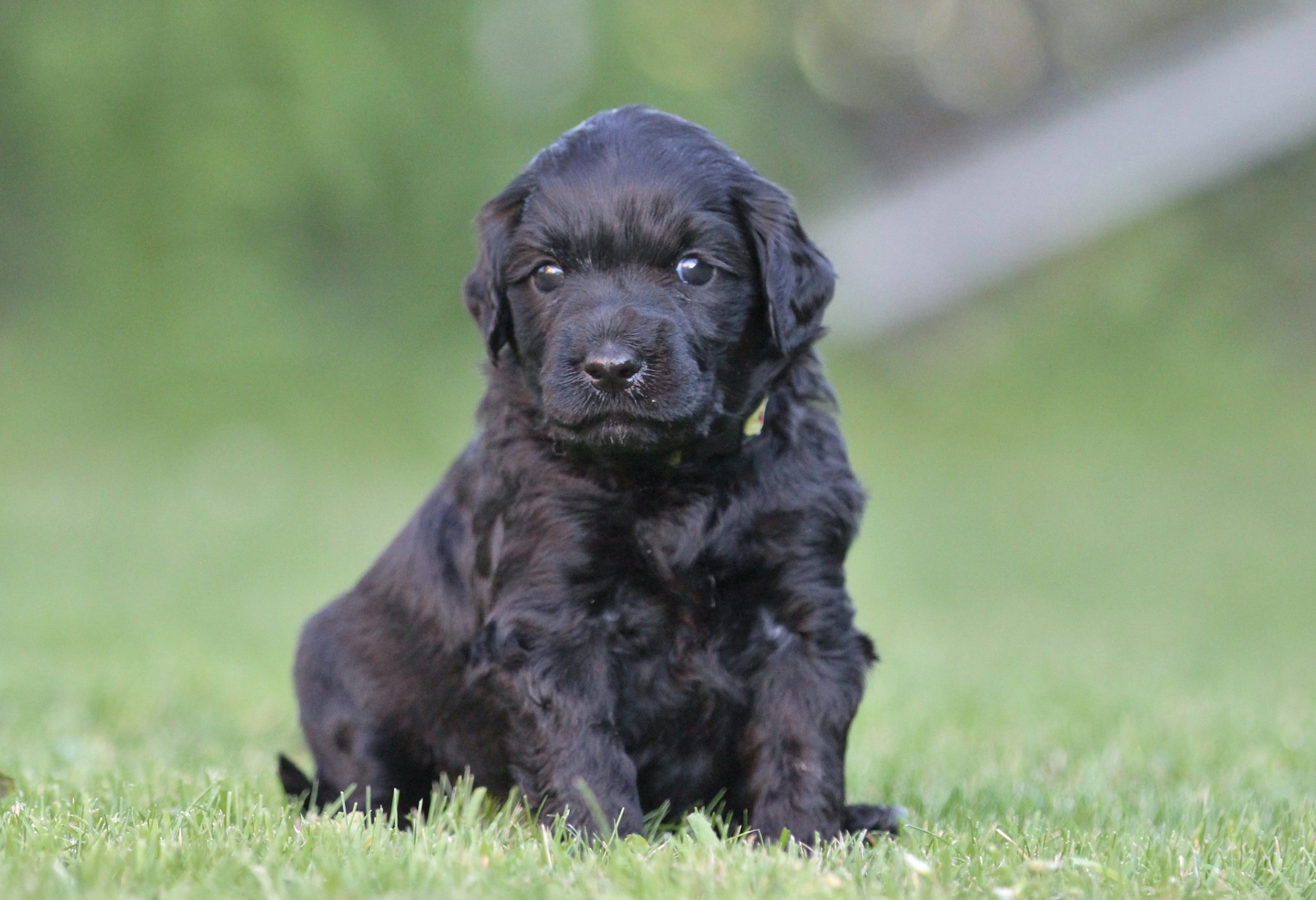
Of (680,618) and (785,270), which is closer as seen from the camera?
(680,618)

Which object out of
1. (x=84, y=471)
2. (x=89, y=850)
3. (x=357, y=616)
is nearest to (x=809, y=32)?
(x=84, y=471)

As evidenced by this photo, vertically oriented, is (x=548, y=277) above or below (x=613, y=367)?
above

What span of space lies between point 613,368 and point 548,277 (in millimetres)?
382

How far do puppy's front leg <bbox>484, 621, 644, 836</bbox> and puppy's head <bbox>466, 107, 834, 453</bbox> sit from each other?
0.39 m

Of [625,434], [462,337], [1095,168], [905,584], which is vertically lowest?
[625,434]

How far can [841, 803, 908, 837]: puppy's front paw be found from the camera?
3061 mm

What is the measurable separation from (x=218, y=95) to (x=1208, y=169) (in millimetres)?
9753

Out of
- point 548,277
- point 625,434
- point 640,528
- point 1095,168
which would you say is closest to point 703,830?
point 640,528

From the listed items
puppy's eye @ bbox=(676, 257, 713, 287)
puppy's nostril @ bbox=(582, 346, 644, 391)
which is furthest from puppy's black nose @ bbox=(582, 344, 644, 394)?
puppy's eye @ bbox=(676, 257, 713, 287)

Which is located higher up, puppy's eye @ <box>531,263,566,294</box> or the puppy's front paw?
puppy's eye @ <box>531,263,566,294</box>

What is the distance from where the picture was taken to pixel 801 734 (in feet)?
9.26

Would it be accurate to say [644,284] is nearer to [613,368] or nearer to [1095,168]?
[613,368]

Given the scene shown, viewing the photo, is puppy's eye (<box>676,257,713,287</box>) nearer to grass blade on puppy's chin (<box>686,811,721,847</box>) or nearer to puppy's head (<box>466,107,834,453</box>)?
puppy's head (<box>466,107,834,453</box>)

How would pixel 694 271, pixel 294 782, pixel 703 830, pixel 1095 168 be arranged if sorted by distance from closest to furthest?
1. pixel 703 830
2. pixel 694 271
3. pixel 294 782
4. pixel 1095 168
